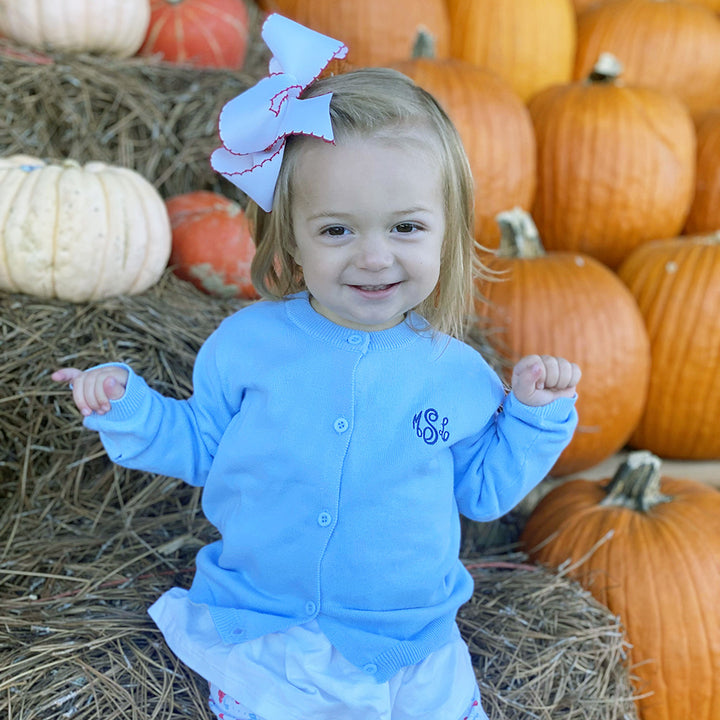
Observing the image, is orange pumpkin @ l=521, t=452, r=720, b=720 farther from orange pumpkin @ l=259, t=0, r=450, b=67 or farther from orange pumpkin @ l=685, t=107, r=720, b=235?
orange pumpkin @ l=259, t=0, r=450, b=67

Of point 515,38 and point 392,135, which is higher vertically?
point 392,135

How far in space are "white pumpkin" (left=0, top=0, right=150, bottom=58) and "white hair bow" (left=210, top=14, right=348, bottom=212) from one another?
5.31 ft

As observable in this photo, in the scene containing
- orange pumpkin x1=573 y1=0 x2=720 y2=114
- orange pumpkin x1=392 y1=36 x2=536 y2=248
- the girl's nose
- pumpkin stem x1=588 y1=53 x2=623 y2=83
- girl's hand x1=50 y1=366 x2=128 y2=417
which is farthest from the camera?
orange pumpkin x1=573 y1=0 x2=720 y2=114

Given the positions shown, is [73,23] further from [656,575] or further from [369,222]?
[656,575]

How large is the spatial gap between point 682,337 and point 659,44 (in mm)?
1325

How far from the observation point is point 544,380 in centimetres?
128

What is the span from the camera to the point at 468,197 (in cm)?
134

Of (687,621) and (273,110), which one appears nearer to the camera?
(273,110)

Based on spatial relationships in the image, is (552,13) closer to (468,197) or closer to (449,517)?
(468,197)

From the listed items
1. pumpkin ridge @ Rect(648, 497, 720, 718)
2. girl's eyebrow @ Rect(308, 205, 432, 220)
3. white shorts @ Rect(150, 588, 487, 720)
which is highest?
girl's eyebrow @ Rect(308, 205, 432, 220)

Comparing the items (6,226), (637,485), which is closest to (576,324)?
(637,485)

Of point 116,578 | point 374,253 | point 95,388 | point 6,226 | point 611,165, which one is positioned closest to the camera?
point 374,253

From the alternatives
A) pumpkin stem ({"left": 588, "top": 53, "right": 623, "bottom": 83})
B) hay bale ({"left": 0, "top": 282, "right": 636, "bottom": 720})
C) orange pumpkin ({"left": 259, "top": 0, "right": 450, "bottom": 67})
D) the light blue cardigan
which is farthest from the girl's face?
pumpkin stem ({"left": 588, "top": 53, "right": 623, "bottom": 83})

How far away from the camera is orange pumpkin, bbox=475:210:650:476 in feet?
8.00
